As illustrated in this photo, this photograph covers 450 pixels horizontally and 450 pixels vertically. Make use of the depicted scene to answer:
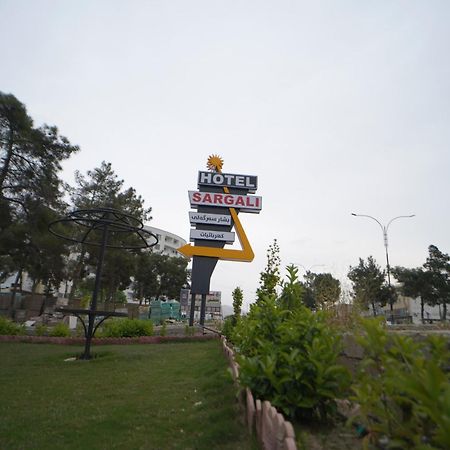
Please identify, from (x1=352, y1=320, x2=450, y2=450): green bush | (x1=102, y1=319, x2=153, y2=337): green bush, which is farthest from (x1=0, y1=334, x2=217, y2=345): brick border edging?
(x1=352, y1=320, x2=450, y2=450): green bush

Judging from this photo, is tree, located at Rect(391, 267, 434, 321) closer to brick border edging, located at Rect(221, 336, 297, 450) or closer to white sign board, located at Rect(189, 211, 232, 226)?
white sign board, located at Rect(189, 211, 232, 226)

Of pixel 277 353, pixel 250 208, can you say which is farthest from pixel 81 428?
pixel 250 208

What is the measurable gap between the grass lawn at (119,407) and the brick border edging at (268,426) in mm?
173

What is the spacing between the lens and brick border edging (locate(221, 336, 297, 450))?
97.6 inches

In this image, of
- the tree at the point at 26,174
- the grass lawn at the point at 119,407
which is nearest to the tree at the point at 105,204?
the tree at the point at 26,174

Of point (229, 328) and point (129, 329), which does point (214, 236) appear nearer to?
point (129, 329)

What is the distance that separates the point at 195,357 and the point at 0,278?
29859mm

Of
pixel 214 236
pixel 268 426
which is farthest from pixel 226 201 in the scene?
pixel 268 426

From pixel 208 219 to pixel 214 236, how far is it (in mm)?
1110

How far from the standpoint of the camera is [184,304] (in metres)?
37.6

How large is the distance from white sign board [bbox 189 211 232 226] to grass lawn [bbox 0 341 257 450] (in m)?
14.1

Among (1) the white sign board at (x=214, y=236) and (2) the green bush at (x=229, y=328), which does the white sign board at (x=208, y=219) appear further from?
(2) the green bush at (x=229, y=328)

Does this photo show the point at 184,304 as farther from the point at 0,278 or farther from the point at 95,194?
the point at 0,278

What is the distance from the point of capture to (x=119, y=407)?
5.07m
